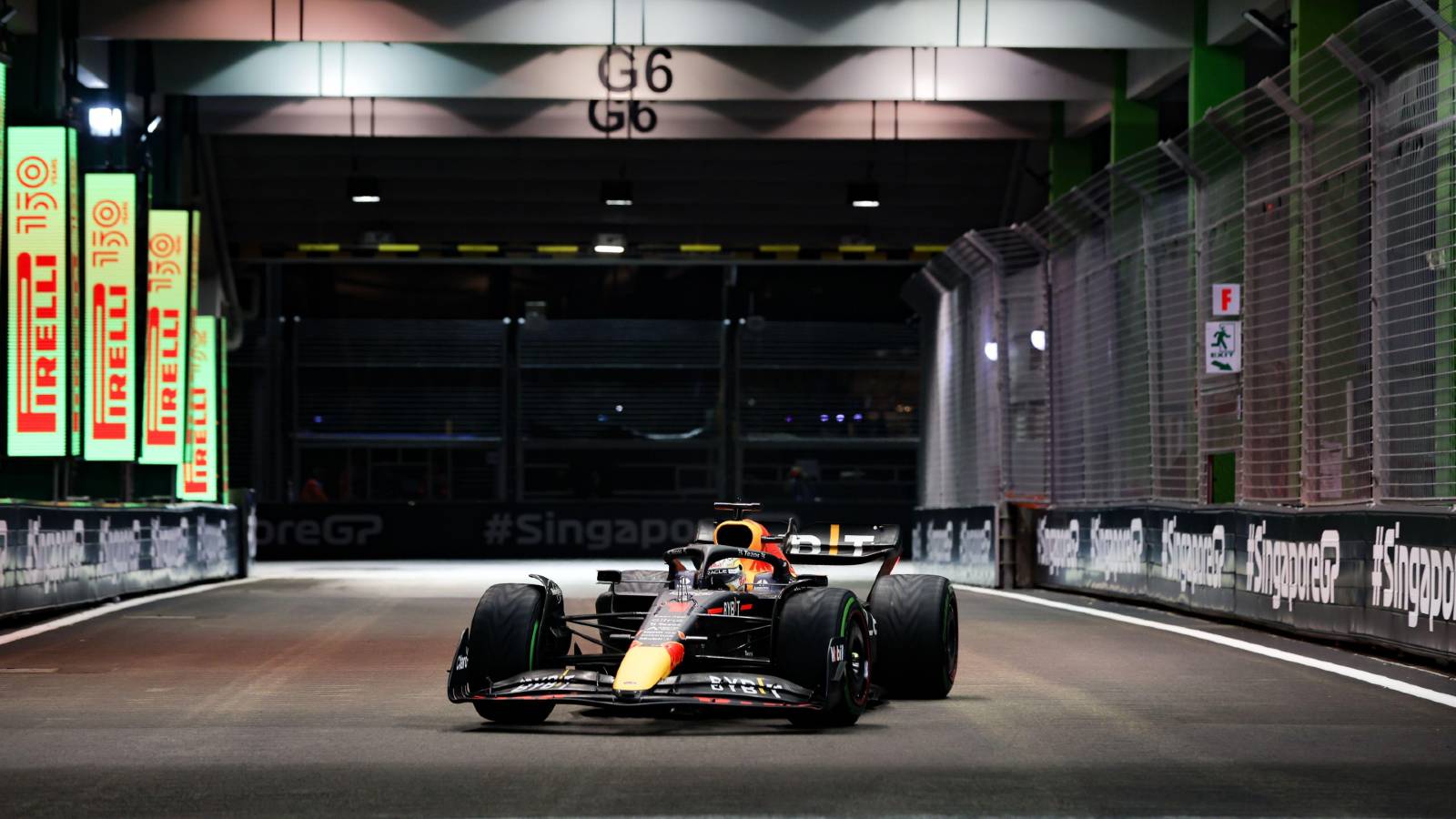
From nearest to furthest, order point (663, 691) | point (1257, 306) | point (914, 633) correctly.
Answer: point (663, 691), point (914, 633), point (1257, 306)

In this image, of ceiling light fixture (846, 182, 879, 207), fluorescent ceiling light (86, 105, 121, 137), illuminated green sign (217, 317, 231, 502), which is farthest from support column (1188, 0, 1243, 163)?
illuminated green sign (217, 317, 231, 502)

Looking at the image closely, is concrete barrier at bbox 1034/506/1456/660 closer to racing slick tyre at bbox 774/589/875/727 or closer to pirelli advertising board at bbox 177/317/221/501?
racing slick tyre at bbox 774/589/875/727

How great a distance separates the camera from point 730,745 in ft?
26.5

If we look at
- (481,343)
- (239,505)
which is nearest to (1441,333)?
(239,505)

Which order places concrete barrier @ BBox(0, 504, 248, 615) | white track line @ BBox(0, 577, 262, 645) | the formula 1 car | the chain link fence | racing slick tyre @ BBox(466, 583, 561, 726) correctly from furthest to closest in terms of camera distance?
concrete barrier @ BBox(0, 504, 248, 615) < white track line @ BBox(0, 577, 262, 645) < the chain link fence < racing slick tyre @ BBox(466, 583, 561, 726) < the formula 1 car

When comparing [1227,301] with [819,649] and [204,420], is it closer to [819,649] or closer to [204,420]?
[819,649]

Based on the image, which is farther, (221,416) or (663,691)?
(221,416)

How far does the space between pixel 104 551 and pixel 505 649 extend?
11566mm

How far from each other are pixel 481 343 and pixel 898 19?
61.2ft

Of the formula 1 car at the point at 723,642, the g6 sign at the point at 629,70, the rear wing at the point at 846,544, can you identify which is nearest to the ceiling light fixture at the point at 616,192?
the g6 sign at the point at 629,70

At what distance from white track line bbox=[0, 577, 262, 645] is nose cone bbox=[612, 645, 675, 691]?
7403mm

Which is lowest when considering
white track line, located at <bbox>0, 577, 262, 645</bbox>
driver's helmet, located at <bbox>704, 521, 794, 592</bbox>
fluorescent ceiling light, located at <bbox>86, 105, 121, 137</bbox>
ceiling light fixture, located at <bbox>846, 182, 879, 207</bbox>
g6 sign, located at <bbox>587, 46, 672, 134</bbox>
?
white track line, located at <bbox>0, 577, 262, 645</bbox>

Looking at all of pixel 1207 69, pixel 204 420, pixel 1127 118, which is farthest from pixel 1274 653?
pixel 204 420

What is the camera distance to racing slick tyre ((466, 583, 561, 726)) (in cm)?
884
